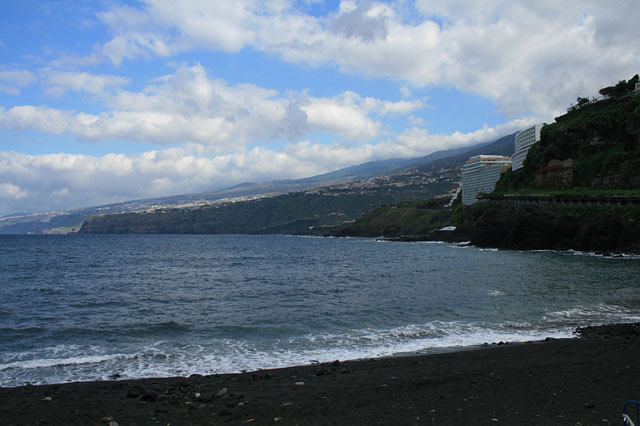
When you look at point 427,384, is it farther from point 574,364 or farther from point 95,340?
point 95,340

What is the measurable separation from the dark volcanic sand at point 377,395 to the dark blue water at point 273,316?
6.74 feet

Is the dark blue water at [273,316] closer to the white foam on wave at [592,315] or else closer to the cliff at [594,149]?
the white foam on wave at [592,315]

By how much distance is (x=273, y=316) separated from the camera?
2044cm

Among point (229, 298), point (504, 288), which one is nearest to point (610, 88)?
point (504, 288)

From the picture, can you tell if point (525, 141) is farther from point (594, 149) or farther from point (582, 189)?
point (582, 189)

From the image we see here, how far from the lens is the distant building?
121000 mm

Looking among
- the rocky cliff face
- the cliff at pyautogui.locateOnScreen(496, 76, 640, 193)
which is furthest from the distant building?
the rocky cliff face

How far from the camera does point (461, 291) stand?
87.4 ft

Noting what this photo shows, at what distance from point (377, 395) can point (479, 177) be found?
126 m

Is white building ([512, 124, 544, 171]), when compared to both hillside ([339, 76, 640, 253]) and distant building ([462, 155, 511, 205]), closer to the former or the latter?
distant building ([462, 155, 511, 205])

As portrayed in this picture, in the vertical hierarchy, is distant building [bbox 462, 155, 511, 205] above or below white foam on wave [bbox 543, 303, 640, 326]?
above

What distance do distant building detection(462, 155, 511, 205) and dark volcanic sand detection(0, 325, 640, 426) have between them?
110 meters

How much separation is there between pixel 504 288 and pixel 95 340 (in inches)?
901

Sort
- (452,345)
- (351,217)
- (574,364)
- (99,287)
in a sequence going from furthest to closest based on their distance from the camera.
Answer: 1. (351,217)
2. (99,287)
3. (452,345)
4. (574,364)
